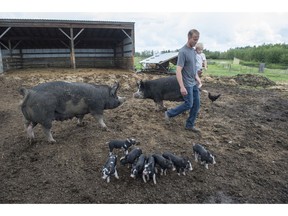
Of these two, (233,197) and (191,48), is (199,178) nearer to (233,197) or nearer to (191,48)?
(233,197)

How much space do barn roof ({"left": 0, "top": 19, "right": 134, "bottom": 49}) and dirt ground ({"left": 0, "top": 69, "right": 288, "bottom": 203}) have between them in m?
8.92

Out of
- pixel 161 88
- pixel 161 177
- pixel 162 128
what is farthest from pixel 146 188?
pixel 161 88

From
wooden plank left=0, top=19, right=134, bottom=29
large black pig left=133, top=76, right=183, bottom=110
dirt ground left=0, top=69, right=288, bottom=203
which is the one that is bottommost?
dirt ground left=0, top=69, right=288, bottom=203

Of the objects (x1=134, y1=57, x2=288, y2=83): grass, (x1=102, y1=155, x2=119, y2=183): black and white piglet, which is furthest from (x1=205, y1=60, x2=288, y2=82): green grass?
A: (x1=102, y1=155, x2=119, y2=183): black and white piglet

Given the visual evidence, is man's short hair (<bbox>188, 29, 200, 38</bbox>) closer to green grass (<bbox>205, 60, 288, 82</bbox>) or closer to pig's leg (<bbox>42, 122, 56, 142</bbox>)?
pig's leg (<bbox>42, 122, 56, 142</bbox>)

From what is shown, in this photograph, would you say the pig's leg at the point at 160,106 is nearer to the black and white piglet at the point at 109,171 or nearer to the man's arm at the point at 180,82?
the man's arm at the point at 180,82

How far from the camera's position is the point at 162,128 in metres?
6.60

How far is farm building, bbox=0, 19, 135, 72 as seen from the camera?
699 inches

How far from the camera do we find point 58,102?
18.4ft

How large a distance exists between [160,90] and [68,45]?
15.1m

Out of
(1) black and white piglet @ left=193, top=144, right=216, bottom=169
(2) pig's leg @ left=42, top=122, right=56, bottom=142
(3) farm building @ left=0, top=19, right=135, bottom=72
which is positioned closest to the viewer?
(1) black and white piglet @ left=193, top=144, right=216, bottom=169

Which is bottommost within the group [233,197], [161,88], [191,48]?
[233,197]

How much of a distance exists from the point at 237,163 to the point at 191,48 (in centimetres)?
250

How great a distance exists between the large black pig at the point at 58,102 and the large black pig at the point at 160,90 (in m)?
1.86
